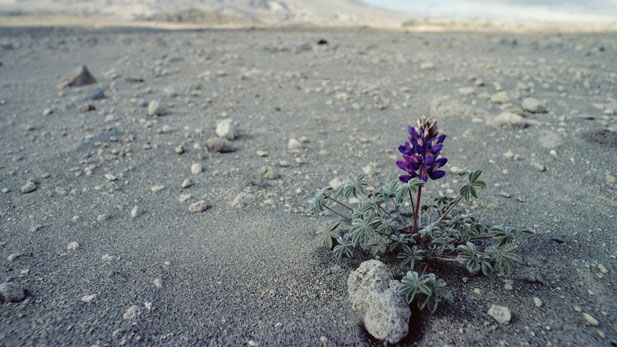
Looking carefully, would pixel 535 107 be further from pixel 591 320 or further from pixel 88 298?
pixel 88 298

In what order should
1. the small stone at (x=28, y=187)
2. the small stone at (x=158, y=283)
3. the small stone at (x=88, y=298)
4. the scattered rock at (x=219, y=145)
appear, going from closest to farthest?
the small stone at (x=88, y=298) → the small stone at (x=158, y=283) → the small stone at (x=28, y=187) → the scattered rock at (x=219, y=145)

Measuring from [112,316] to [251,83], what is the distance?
183 inches

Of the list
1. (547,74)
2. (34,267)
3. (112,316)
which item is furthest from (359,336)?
(547,74)

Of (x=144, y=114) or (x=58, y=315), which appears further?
(x=144, y=114)

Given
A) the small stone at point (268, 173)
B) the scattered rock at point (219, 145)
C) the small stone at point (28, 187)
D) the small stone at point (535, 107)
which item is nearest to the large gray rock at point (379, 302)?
the small stone at point (268, 173)

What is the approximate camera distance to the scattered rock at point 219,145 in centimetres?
366

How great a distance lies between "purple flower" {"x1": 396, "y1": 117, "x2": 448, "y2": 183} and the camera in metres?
1.84

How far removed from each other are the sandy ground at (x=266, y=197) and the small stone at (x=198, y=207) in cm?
4

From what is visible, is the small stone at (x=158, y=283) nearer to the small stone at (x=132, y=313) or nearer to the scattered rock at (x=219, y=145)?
the small stone at (x=132, y=313)

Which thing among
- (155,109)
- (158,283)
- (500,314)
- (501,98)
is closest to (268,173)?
(158,283)

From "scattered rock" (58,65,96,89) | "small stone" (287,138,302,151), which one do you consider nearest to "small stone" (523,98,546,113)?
"small stone" (287,138,302,151)

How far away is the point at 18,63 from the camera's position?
7.82m

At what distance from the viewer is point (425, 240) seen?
210cm

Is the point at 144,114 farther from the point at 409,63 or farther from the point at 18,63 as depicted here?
the point at 18,63
